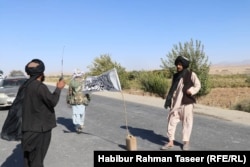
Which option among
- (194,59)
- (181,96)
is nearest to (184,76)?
(181,96)

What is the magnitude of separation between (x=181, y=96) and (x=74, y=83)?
11.2ft

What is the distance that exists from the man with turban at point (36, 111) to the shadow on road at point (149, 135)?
4.33 metres

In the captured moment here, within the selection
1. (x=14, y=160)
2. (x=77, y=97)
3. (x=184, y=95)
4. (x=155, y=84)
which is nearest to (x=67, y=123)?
(x=77, y=97)

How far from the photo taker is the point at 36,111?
5.03m

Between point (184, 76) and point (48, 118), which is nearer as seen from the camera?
point (48, 118)

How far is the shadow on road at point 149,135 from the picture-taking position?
9203 mm

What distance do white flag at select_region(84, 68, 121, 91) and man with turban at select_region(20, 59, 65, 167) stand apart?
12.7 ft

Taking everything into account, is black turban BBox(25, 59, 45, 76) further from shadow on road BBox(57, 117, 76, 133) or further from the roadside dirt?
the roadside dirt

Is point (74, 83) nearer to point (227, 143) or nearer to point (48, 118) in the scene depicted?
point (227, 143)

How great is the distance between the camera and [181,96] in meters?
8.16

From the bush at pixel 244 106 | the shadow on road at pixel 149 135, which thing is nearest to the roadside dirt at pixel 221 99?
the bush at pixel 244 106

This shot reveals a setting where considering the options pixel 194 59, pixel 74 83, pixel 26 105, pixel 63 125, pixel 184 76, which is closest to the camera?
pixel 26 105

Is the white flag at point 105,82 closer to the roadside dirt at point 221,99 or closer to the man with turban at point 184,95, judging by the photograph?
the man with turban at point 184,95

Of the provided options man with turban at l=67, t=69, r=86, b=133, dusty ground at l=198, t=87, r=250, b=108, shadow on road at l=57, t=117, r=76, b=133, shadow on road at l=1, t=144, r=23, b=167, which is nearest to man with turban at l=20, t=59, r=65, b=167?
shadow on road at l=1, t=144, r=23, b=167
